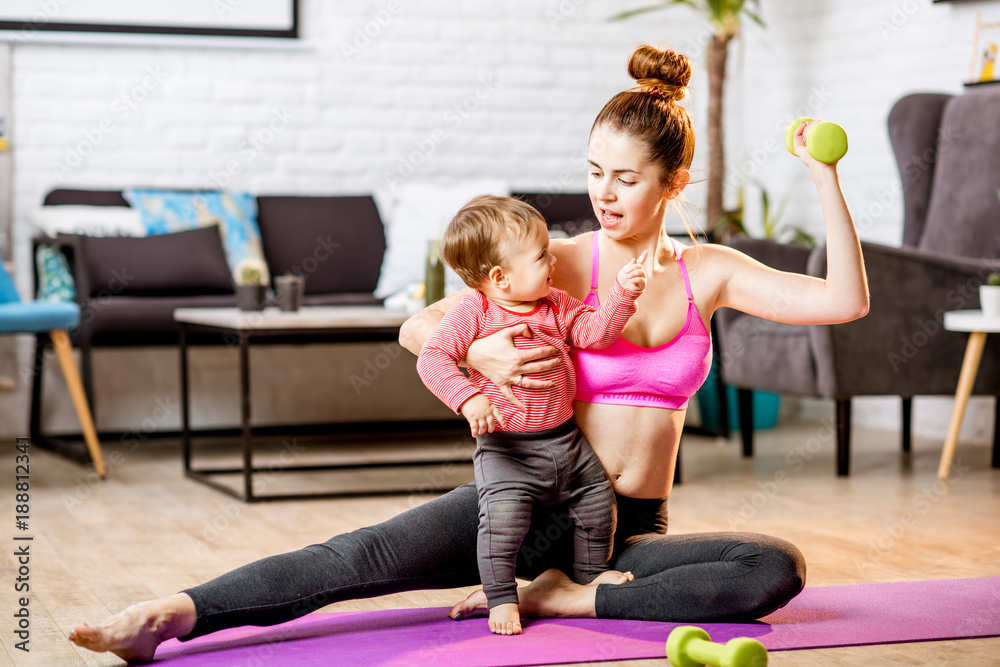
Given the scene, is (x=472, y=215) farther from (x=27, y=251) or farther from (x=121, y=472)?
(x=27, y=251)

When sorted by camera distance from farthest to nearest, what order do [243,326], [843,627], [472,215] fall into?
[243,326] < [843,627] < [472,215]

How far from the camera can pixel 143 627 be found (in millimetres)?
1591

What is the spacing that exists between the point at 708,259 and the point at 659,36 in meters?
3.45

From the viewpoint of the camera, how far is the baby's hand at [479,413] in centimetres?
166

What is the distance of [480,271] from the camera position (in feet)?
5.66

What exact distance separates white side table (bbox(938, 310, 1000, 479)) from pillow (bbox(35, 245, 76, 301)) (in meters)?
2.73

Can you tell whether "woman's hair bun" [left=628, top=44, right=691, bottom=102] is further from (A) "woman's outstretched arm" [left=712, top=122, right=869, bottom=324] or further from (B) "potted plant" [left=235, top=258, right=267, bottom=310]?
(B) "potted plant" [left=235, top=258, right=267, bottom=310]

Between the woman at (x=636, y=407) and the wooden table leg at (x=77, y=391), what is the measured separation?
6.18ft

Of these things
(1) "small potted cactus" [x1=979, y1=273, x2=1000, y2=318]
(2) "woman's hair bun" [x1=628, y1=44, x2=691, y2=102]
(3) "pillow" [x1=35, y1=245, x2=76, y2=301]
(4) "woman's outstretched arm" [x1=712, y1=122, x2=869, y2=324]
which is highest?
(2) "woman's hair bun" [x1=628, y1=44, x2=691, y2=102]

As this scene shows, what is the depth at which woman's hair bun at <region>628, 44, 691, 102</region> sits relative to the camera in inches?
69.8

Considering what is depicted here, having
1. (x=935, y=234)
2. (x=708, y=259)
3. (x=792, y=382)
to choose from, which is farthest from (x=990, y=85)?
(x=708, y=259)

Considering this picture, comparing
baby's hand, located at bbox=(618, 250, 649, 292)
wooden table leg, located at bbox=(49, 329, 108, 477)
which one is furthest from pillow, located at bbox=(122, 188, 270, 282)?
baby's hand, located at bbox=(618, 250, 649, 292)

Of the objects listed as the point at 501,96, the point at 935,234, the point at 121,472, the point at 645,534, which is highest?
the point at 501,96

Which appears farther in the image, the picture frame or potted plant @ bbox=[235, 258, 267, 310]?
the picture frame
